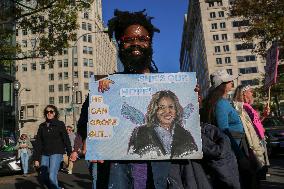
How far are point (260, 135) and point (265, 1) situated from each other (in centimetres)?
1171

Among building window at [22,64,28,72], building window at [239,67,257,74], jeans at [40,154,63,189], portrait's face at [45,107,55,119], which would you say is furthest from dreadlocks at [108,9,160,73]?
building window at [22,64,28,72]

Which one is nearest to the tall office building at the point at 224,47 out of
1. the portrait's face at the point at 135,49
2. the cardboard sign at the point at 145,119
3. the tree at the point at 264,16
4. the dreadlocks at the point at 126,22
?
the tree at the point at 264,16

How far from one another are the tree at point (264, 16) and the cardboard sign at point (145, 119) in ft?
44.7

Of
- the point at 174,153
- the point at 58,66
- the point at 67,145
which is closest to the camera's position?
the point at 174,153

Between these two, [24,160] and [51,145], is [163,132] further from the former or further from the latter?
[24,160]

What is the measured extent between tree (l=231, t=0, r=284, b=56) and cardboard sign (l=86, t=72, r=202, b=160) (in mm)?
13609

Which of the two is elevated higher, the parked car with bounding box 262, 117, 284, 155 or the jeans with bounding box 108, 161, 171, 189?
the jeans with bounding box 108, 161, 171, 189

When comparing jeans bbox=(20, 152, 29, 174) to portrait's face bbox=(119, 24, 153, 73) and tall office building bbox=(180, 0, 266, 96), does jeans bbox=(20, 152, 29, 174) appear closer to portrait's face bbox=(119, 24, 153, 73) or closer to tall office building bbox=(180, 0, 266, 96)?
portrait's face bbox=(119, 24, 153, 73)

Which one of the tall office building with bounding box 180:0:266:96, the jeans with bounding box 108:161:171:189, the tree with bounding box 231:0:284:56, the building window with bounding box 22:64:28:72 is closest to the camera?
the jeans with bounding box 108:161:171:189

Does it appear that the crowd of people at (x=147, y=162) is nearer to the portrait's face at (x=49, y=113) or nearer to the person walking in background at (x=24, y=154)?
the portrait's face at (x=49, y=113)

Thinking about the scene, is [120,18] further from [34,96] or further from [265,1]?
[34,96]

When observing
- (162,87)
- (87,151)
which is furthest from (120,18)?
(87,151)

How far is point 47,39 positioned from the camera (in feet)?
45.6

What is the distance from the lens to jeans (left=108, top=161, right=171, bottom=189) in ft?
7.89
